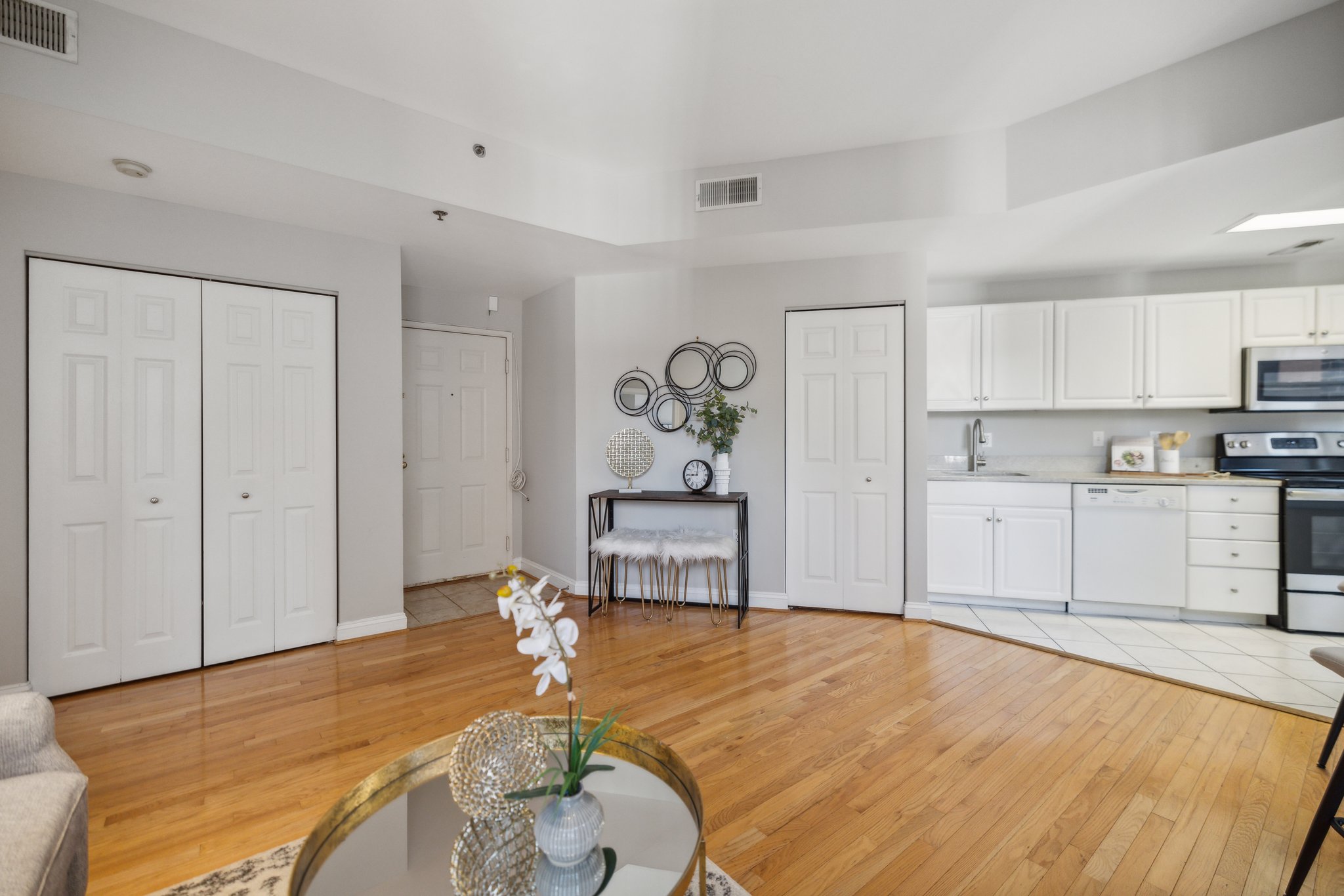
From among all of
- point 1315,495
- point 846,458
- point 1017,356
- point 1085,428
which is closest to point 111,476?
point 846,458

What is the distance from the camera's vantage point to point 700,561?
3953 mm

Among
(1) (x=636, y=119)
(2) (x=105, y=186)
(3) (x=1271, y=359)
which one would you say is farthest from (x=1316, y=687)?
(2) (x=105, y=186)

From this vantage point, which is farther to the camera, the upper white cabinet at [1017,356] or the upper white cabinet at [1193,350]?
the upper white cabinet at [1017,356]

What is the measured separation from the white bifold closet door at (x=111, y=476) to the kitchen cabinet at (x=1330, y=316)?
266 inches

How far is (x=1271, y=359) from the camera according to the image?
373 centimetres

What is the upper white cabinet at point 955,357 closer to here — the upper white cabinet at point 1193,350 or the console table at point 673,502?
the upper white cabinet at point 1193,350

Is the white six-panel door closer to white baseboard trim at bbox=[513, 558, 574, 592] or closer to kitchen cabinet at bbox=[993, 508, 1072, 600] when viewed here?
kitchen cabinet at bbox=[993, 508, 1072, 600]

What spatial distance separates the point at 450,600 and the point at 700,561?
1.91 metres

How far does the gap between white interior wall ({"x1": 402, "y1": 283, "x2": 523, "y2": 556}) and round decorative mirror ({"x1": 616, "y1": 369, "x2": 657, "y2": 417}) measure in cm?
126

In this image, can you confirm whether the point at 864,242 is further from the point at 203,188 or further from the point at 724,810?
the point at 203,188

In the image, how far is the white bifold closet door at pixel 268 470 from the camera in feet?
9.88

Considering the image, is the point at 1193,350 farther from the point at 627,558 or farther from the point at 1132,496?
the point at 627,558

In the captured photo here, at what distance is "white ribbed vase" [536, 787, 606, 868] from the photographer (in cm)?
109

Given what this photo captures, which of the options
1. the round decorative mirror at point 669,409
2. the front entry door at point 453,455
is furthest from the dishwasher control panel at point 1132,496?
the front entry door at point 453,455
